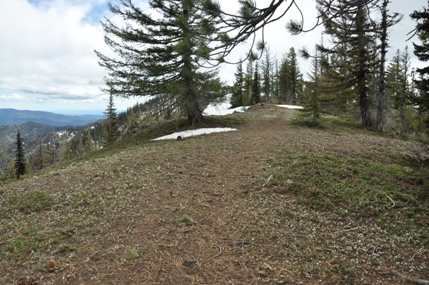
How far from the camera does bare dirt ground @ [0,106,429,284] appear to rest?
3.09 m

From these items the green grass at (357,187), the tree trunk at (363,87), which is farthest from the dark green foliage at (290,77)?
the green grass at (357,187)

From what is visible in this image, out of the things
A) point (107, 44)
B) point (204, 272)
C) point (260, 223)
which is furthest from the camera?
point (107, 44)

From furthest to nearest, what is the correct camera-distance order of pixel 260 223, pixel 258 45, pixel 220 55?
pixel 260 223, pixel 258 45, pixel 220 55

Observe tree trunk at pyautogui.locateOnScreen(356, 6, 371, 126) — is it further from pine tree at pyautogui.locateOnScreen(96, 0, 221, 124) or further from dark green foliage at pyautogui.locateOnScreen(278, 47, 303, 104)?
dark green foliage at pyautogui.locateOnScreen(278, 47, 303, 104)

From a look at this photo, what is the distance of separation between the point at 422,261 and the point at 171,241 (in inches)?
137

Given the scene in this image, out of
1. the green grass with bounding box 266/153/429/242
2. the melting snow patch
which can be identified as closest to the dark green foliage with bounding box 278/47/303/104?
the melting snow patch

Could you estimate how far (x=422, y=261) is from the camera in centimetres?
327

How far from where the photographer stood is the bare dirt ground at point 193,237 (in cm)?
309

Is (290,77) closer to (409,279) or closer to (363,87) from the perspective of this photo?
(363,87)

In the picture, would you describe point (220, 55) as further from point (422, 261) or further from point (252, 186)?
point (422, 261)

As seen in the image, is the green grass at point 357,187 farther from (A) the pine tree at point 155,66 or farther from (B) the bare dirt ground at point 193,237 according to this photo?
(A) the pine tree at point 155,66

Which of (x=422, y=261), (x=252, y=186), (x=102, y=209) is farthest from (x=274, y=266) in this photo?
(x=102, y=209)

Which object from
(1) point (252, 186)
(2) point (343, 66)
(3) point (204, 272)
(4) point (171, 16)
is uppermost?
(4) point (171, 16)

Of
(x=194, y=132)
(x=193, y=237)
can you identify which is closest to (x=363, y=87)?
(x=194, y=132)
